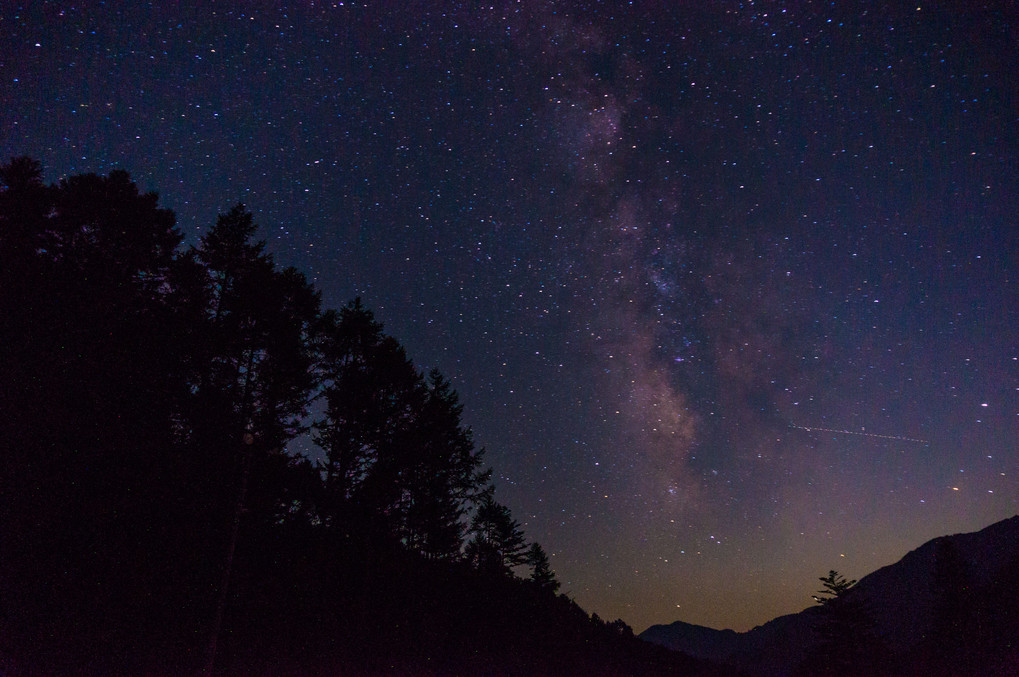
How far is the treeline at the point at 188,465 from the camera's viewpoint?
12.5 meters

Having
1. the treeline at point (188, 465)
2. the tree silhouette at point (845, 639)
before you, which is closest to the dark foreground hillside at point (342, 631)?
the treeline at point (188, 465)

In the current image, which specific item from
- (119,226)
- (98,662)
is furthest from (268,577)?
(119,226)

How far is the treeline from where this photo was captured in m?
12.5

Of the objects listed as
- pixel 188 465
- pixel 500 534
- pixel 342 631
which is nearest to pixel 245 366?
pixel 188 465

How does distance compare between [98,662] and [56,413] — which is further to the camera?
[56,413]

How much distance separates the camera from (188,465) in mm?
14648

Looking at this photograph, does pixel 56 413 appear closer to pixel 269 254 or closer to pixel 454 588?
pixel 269 254

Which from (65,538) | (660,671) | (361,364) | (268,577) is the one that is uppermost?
(361,364)

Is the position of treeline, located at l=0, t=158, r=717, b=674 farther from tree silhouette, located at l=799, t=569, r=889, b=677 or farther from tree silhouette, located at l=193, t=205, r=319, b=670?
tree silhouette, located at l=799, t=569, r=889, b=677

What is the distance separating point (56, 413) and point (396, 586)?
15428mm

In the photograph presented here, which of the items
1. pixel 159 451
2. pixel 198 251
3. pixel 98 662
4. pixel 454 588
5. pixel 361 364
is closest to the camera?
pixel 98 662

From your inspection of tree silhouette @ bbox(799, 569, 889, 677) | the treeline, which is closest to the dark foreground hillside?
the treeline

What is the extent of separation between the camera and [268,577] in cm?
1692

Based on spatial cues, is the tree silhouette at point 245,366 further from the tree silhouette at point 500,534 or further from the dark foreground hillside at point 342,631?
the tree silhouette at point 500,534
